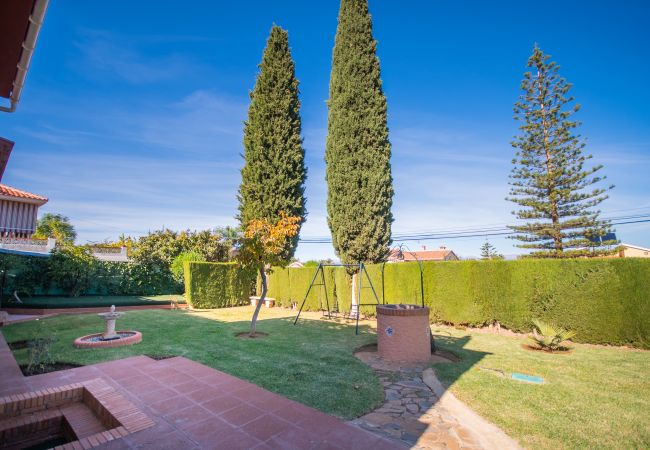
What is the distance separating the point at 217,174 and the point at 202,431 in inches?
770

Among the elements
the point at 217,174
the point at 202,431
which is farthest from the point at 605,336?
the point at 217,174

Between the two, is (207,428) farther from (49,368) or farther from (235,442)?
(49,368)

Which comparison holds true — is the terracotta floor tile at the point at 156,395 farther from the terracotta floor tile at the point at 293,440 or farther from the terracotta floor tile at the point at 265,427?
the terracotta floor tile at the point at 293,440

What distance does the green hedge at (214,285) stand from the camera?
49.9 ft

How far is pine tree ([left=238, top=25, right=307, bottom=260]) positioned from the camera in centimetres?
1802

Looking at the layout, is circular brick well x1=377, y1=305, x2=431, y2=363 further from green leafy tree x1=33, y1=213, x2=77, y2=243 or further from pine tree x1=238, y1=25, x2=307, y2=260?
green leafy tree x1=33, y1=213, x2=77, y2=243

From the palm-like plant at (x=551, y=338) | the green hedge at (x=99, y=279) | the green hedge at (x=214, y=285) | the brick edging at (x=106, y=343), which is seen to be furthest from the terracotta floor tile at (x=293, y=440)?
the green hedge at (x=99, y=279)

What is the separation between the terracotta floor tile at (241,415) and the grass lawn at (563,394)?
282 cm

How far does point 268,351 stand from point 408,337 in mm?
3086

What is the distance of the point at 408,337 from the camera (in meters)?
6.44

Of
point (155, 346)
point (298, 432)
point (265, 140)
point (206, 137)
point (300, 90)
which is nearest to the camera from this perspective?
point (298, 432)

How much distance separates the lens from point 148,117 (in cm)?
1331

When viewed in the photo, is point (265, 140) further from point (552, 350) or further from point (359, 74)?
point (552, 350)

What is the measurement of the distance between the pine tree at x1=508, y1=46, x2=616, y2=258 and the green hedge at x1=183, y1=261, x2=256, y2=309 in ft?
57.5
